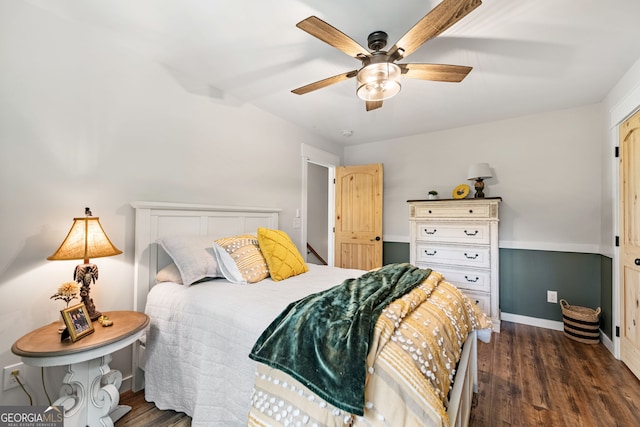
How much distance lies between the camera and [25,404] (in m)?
1.54

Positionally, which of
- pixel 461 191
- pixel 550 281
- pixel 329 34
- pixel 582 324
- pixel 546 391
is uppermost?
pixel 329 34

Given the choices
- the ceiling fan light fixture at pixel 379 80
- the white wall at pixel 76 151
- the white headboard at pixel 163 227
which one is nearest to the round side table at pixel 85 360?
the white wall at pixel 76 151

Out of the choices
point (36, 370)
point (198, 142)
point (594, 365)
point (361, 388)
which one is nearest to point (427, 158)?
point (594, 365)

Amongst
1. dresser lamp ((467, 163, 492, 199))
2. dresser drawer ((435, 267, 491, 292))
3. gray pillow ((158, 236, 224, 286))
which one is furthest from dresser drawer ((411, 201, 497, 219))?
gray pillow ((158, 236, 224, 286))

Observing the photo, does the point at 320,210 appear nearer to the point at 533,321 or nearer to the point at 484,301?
the point at 484,301

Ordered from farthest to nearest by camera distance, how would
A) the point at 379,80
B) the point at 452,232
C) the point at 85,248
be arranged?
1. the point at 452,232
2. the point at 379,80
3. the point at 85,248

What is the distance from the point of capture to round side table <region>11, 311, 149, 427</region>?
1280 mm

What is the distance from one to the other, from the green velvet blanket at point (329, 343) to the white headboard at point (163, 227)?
1.31 m

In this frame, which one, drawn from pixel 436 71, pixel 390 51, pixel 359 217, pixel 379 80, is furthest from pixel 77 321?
pixel 359 217

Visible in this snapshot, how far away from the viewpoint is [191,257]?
6.37 feet

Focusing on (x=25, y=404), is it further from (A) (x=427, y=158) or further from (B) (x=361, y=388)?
(A) (x=427, y=158)

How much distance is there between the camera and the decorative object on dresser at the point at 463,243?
309cm

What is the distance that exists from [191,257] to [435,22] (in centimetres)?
202

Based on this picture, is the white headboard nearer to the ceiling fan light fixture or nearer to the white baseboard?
the ceiling fan light fixture
